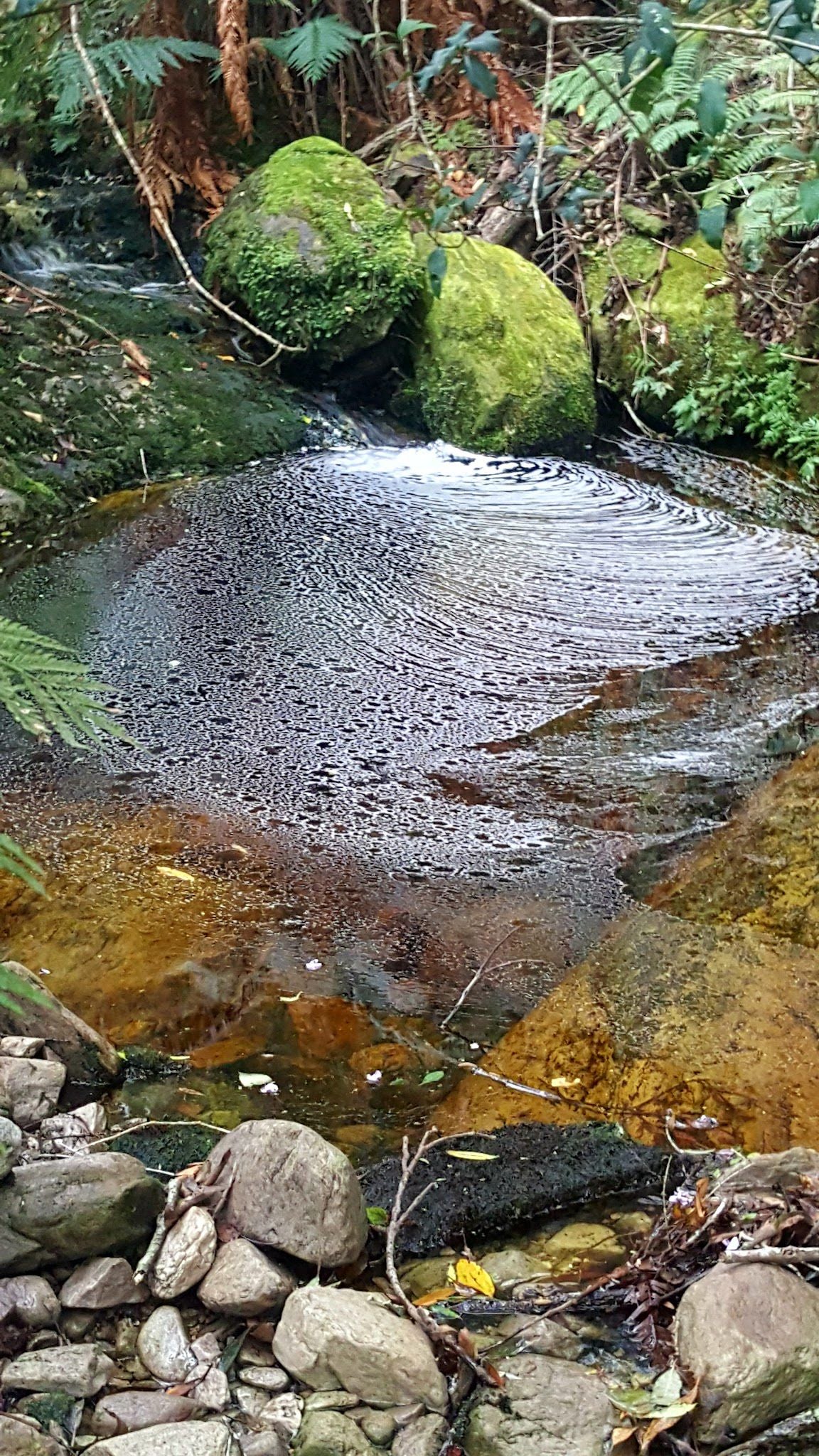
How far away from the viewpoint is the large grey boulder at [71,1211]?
63.7 inches

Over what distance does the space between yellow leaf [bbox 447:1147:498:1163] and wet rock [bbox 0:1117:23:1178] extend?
0.73 m

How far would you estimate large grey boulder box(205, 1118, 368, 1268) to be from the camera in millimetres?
1693

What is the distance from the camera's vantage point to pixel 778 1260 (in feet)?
5.24

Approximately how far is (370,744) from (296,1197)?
1.84 m

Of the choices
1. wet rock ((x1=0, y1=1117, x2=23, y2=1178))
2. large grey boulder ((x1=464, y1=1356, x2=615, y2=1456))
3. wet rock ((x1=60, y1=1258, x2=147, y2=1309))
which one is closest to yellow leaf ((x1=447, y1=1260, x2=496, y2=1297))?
large grey boulder ((x1=464, y1=1356, x2=615, y2=1456))

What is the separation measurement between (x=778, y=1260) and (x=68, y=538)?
4069mm

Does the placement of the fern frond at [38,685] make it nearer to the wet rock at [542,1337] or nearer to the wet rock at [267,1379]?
the wet rock at [267,1379]

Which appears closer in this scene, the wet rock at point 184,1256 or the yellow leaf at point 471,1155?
the wet rock at point 184,1256

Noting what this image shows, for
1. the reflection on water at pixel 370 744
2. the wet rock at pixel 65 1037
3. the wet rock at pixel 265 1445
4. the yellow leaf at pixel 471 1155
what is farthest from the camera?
the reflection on water at pixel 370 744

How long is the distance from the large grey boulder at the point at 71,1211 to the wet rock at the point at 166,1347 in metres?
0.12

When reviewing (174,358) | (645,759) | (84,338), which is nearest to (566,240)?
(174,358)

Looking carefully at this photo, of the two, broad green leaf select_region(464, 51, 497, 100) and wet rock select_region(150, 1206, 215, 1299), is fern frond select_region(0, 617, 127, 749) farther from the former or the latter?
broad green leaf select_region(464, 51, 497, 100)

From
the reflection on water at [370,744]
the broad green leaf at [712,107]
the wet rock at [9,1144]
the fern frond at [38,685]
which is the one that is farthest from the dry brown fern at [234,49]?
the wet rock at [9,1144]

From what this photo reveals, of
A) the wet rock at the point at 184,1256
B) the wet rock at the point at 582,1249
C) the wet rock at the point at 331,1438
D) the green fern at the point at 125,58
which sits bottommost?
the wet rock at the point at 582,1249
